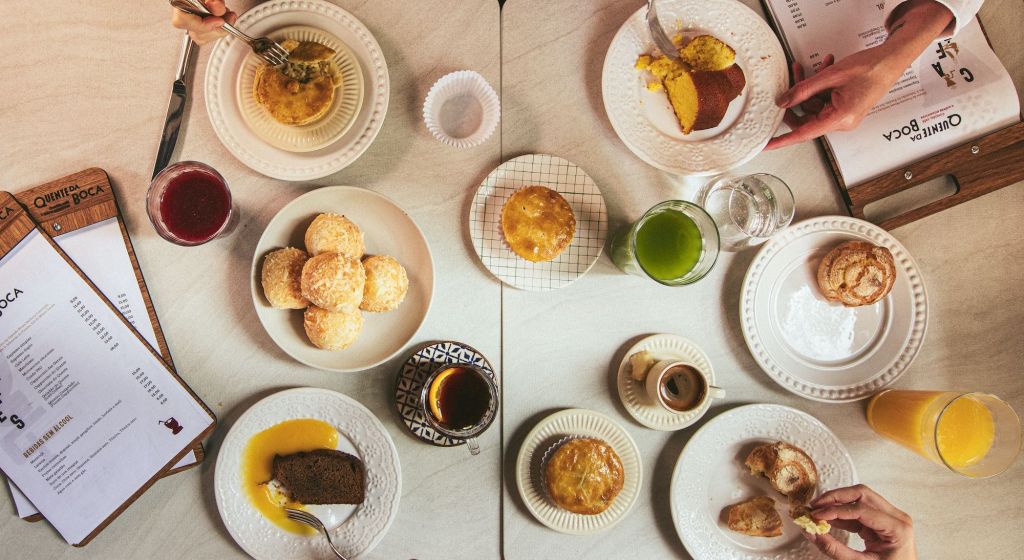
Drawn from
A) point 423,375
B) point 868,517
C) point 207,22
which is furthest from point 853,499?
point 207,22

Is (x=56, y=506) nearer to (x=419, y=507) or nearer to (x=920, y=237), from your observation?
(x=419, y=507)

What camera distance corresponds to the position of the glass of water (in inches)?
58.1

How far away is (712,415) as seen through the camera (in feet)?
5.00

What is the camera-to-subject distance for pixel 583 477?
54.5 inches

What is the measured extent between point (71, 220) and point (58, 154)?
0.17 m

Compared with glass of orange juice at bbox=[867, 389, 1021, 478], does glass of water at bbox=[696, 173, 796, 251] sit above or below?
above

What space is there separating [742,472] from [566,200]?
83 cm

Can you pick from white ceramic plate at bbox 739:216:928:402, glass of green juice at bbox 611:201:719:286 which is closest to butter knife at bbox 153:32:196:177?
glass of green juice at bbox 611:201:719:286

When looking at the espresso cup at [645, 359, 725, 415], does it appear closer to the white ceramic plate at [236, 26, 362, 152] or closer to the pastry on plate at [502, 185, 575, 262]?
the pastry on plate at [502, 185, 575, 262]

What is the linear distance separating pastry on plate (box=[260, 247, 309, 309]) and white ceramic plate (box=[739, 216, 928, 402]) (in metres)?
1.09

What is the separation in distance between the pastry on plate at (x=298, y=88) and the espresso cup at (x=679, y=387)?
1.03 metres

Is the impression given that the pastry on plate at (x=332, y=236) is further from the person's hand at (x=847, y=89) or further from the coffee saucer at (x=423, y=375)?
the person's hand at (x=847, y=89)

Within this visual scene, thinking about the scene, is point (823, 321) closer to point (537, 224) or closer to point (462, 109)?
point (537, 224)

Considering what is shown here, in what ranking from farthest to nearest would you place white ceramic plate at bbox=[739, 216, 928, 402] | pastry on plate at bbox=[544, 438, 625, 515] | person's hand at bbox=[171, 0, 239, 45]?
white ceramic plate at bbox=[739, 216, 928, 402]
pastry on plate at bbox=[544, 438, 625, 515]
person's hand at bbox=[171, 0, 239, 45]
